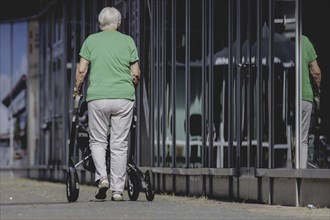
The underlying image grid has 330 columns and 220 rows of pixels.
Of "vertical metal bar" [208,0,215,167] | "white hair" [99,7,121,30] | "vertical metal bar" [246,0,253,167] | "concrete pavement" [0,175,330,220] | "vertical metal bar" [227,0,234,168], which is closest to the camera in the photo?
"concrete pavement" [0,175,330,220]

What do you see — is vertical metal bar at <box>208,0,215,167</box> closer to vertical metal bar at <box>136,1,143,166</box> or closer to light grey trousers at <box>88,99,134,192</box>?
light grey trousers at <box>88,99,134,192</box>

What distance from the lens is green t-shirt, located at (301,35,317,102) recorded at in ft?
35.2

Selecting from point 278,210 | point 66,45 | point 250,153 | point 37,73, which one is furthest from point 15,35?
point 278,210

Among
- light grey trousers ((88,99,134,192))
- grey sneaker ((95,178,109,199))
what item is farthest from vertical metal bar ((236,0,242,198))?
grey sneaker ((95,178,109,199))

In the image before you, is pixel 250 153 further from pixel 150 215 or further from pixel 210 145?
pixel 150 215

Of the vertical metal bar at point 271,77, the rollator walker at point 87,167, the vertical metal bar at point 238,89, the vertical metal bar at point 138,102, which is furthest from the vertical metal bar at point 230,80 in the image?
the vertical metal bar at point 138,102

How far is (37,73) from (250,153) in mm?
14110

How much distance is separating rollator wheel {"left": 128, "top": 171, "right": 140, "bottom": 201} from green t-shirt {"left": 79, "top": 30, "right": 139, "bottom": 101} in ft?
2.31

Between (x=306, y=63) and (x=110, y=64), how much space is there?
5.94 ft

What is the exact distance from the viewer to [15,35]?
26.7 metres

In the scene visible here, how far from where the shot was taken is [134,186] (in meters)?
10.5

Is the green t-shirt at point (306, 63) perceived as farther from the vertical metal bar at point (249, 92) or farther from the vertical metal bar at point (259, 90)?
the vertical metal bar at point (249, 92)

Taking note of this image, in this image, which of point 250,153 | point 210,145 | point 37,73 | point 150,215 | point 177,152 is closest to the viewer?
point 150,215

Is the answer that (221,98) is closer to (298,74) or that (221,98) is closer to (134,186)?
(298,74)
